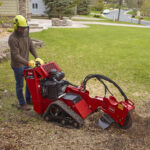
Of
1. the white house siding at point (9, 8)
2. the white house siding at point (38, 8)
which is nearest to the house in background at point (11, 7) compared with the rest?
the white house siding at point (9, 8)

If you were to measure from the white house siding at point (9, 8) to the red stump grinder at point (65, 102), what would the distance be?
1543 cm

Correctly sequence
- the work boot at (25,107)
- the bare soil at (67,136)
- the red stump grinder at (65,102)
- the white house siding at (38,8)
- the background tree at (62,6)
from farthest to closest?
the white house siding at (38,8) → the background tree at (62,6) → the work boot at (25,107) → the red stump grinder at (65,102) → the bare soil at (67,136)

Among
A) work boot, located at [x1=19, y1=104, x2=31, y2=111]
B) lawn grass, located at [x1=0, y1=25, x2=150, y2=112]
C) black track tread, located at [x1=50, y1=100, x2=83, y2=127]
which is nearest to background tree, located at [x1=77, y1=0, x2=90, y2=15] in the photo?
lawn grass, located at [x1=0, y1=25, x2=150, y2=112]

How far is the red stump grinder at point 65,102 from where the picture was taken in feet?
12.2

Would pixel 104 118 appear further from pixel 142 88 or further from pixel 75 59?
pixel 75 59

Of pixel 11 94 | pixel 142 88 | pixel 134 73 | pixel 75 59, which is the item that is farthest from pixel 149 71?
pixel 11 94

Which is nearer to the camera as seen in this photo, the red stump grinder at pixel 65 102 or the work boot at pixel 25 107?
the red stump grinder at pixel 65 102

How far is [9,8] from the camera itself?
17.8 m

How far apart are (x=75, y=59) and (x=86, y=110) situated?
555 cm

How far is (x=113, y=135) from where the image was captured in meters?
3.62

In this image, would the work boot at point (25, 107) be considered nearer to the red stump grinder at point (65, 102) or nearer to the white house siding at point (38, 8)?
the red stump grinder at point (65, 102)

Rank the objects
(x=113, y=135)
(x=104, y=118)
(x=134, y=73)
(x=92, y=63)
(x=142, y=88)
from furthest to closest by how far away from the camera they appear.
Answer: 1. (x=92, y=63)
2. (x=134, y=73)
3. (x=142, y=88)
4. (x=104, y=118)
5. (x=113, y=135)

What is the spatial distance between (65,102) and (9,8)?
16.2 meters

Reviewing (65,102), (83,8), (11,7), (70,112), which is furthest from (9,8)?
(83,8)
